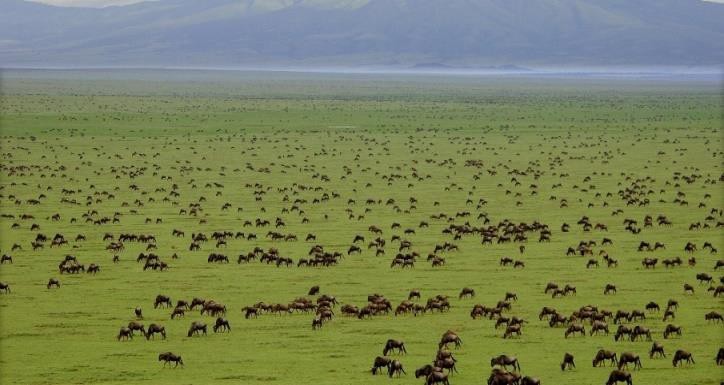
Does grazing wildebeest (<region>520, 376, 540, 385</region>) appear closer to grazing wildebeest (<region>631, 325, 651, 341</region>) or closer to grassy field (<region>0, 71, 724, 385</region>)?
grassy field (<region>0, 71, 724, 385</region>)

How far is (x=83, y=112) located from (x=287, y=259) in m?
82.5

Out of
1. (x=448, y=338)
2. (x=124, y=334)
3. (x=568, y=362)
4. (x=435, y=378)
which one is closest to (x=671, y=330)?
(x=568, y=362)

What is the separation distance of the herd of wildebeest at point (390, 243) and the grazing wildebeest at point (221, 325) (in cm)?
5

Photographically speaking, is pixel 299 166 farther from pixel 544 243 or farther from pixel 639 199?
pixel 544 243

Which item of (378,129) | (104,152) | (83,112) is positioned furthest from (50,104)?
(104,152)

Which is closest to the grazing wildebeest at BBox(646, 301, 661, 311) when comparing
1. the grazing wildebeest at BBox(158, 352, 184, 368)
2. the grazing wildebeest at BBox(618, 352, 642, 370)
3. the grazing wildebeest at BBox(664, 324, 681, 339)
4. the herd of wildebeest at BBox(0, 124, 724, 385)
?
the herd of wildebeest at BBox(0, 124, 724, 385)

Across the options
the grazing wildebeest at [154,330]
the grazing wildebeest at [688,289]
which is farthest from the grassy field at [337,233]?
the grazing wildebeest at [154,330]

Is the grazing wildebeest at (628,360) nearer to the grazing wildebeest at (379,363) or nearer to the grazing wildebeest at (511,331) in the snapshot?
the grazing wildebeest at (511,331)

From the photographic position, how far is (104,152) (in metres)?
69.9

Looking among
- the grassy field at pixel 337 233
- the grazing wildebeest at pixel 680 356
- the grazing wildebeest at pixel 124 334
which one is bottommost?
the grassy field at pixel 337 233

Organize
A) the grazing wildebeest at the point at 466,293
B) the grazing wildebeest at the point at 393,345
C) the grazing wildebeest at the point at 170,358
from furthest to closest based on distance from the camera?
the grazing wildebeest at the point at 466,293 → the grazing wildebeest at the point at 393,345 → the grazing wildebeest at the point at 170,358

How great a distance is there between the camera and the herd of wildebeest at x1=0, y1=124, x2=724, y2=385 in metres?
23.5

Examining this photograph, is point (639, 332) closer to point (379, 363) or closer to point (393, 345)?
point (393, 345)

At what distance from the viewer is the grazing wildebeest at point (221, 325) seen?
24.2 meters
